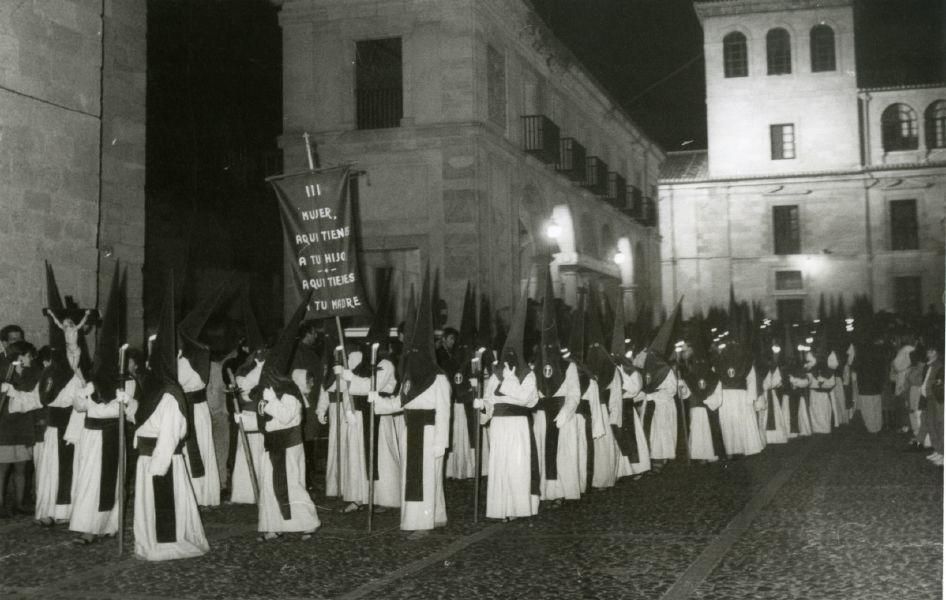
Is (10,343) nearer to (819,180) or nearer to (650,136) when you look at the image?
(650,136)

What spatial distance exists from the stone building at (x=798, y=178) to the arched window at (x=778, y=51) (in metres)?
0.04

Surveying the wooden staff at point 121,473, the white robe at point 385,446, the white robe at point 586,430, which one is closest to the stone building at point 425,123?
the white robe at point 586,430

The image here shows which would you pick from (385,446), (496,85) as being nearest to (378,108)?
(496,85)

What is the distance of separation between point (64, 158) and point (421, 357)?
225 inches

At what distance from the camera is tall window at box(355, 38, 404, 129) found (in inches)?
761

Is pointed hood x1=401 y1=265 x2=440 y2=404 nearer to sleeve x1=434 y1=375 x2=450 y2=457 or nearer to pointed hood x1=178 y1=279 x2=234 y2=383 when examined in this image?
sleeve x1=434 y1=375 x2=450 y2=457

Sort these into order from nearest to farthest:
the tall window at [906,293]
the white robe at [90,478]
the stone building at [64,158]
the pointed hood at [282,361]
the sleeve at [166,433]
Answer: the sleeve at [166,433], the pointed hood at [282,361], the white robe at [90,478], the stone building at [64,158], the tall window at [906,293]

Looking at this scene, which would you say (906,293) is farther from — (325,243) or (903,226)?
(325,243)

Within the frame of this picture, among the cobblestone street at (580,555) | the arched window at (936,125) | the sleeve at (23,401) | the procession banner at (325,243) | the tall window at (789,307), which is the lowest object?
the cobblestone street at (580,555)

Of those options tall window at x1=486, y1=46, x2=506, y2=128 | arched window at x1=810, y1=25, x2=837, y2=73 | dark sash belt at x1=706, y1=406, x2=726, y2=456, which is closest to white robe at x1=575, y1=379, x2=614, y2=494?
dark sash belt at x1=706, y1=406, x2=726, y2=456

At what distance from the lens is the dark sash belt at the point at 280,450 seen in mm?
8094

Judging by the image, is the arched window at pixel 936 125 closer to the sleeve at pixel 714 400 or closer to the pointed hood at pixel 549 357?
the sleeve at pixel 714 400

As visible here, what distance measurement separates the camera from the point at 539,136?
71.2 feet

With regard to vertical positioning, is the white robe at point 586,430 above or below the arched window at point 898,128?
below
